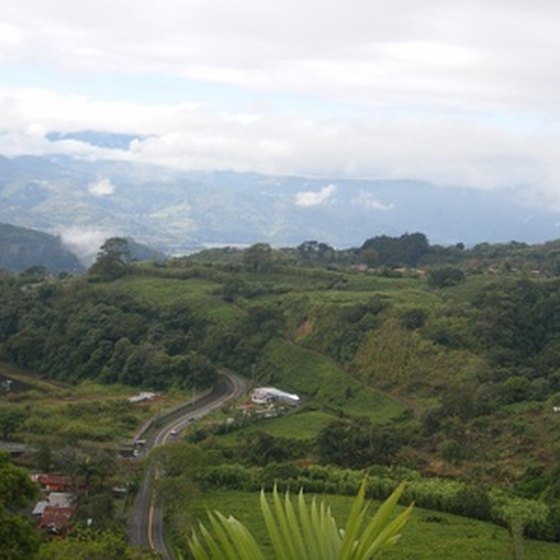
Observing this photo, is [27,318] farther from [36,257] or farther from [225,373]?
[36,257]

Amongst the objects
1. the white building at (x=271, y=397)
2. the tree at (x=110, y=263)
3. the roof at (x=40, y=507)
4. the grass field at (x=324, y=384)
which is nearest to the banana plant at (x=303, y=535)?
the roof at (x=40, y=507)

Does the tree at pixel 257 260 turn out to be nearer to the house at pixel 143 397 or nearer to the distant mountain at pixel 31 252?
the house at pixel 143 397

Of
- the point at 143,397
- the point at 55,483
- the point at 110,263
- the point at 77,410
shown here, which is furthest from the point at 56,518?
the point at 110,263

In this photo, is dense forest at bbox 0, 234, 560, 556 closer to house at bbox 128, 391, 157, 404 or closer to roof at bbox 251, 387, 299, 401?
roof at bbox 251, 387, 299, 401

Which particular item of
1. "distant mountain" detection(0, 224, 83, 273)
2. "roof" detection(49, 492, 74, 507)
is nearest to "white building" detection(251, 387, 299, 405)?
"roof" detection(49, 492, 74, 507)

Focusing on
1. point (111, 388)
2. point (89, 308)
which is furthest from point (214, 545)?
point (89, 308)

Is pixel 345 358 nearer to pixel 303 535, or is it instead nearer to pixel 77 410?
pixel 77 410
